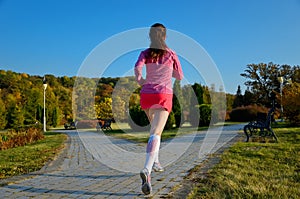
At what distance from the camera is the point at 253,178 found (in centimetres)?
315

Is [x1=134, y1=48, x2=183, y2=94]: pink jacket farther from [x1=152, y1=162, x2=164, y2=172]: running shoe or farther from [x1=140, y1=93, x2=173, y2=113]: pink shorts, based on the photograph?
[x1=152, y1=162, x2=164, y2=172]: running shoe

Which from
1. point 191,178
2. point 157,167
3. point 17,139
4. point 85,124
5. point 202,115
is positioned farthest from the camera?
point 85,124

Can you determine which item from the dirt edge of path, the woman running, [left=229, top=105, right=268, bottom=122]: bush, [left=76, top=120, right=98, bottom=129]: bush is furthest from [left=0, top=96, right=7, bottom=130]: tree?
the woman running

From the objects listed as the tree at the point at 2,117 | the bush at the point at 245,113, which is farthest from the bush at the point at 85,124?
the bush at the point at 245,113

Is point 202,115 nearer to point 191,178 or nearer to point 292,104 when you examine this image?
point 292,104

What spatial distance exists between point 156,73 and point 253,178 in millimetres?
1571

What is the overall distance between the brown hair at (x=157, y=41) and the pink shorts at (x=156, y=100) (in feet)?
1.32

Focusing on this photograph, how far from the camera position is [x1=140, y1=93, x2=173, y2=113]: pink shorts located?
2.97 meters

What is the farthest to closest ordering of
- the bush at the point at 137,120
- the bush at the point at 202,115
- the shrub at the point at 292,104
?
the bush at the point at 202,115
the bush at the point at 137,120
the shrub at the point at 292,104

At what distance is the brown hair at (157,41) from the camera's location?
121 inches

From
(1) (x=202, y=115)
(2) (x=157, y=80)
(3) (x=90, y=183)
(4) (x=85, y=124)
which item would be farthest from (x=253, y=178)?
(4) (x=85, y=124)

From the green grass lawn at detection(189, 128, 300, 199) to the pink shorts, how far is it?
891 mm

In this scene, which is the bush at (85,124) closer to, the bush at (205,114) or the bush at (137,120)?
the bush at (137,120)

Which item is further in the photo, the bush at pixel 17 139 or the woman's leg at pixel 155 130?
the bush at pixel 17 139
